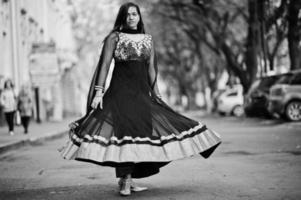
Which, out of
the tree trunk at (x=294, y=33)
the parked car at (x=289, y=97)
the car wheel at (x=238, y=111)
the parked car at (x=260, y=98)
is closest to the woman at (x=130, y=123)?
the parked car at (x=289, y=97)

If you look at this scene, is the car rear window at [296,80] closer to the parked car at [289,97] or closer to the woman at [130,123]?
the parked car at [289,97]

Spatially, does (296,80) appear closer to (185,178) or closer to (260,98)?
(260,98)

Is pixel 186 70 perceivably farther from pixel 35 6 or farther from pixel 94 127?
pixel 94 127

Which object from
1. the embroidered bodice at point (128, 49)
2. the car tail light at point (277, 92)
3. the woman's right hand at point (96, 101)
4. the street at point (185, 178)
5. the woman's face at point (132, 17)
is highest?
the woman's face at point (132, 17)

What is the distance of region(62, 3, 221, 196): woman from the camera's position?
6309 millimetres

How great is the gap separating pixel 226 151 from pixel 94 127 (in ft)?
18.0

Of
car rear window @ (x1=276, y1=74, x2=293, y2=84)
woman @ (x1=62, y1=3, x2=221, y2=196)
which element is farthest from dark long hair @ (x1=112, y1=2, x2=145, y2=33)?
car rear window @ (x1=276, y1=74, x2=293, y2=84)

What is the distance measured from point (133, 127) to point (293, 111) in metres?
15.1

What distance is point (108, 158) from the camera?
621 cm

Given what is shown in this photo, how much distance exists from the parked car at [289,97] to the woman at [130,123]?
14315 millimetres

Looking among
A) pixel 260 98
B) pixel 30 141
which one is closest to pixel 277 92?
pixel 260 98

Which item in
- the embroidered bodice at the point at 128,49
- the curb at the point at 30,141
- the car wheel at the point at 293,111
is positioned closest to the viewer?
the embroidered bodice at the point at 128,49

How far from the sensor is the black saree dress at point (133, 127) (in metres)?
6.30

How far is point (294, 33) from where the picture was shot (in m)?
24.9
